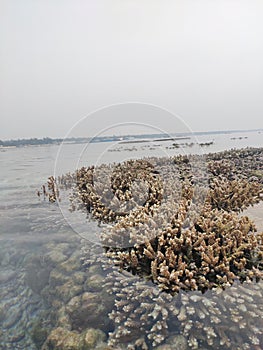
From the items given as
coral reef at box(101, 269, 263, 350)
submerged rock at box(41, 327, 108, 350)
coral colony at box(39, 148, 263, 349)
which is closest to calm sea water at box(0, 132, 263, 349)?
submerged rock at box(41, 327, 108, 350)

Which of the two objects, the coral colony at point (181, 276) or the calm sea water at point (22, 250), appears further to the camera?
the calm sea water at point (22, 250)

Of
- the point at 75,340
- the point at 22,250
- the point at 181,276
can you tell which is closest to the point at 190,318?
the point at 181,276

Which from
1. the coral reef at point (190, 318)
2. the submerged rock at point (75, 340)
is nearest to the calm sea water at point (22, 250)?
the submerged rock at point (75, 340)

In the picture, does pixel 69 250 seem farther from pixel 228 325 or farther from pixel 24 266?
pixel 228 325

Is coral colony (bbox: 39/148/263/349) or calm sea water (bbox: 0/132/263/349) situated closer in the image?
coral colony (bbox: 39/148/263/349)

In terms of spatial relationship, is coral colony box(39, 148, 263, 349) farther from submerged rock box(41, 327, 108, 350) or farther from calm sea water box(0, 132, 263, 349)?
calm sea water box(0, 132, 263, 349)

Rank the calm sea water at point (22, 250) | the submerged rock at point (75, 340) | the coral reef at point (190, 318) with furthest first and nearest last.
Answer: the calm sea water at point (22, 250) < the submerged rock at point (75, 340) < the coral reef at point (190, 318)

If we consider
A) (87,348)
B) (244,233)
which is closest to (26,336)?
(87,348)

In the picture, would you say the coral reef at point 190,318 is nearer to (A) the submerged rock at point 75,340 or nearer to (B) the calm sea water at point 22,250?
(A) the submerged rock at point 75,340

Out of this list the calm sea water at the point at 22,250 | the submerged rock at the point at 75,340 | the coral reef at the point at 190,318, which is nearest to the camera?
the coral reef at the point at 190,318

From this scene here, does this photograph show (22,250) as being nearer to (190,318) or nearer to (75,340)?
(75,340)

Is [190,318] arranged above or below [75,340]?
above

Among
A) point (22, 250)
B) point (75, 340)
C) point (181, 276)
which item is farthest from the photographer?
point (22, 250)

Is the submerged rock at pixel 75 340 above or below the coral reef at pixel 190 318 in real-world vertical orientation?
below
